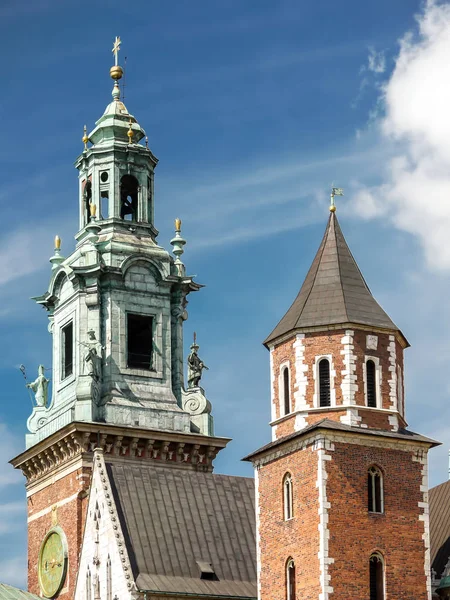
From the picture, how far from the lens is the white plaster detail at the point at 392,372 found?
226ft

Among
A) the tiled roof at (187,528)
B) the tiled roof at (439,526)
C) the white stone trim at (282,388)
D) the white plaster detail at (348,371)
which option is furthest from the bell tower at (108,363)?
the white plaster detail at (348,371)

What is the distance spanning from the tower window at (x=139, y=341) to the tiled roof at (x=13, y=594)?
12355mm

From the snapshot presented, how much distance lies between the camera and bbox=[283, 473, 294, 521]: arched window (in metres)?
68.0

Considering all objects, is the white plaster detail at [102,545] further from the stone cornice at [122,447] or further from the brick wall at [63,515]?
the stone cornice at [122,447]

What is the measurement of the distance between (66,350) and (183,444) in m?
8.36

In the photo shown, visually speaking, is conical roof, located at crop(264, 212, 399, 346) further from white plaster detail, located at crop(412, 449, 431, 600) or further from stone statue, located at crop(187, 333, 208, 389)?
stone statue, located at crop(187, 333, 208, 389)

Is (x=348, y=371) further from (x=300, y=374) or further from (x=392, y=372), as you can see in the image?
(x=392, y=372)

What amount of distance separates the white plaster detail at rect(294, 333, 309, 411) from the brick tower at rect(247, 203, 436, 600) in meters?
0.04

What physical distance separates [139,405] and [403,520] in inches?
982

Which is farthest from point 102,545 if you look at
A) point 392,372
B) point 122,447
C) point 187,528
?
point 392,372

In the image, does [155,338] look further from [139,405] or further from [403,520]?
[403,520]

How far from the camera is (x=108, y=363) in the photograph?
9031 cm

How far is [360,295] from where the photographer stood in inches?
2793

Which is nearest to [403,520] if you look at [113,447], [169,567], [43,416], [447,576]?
[447,576]
